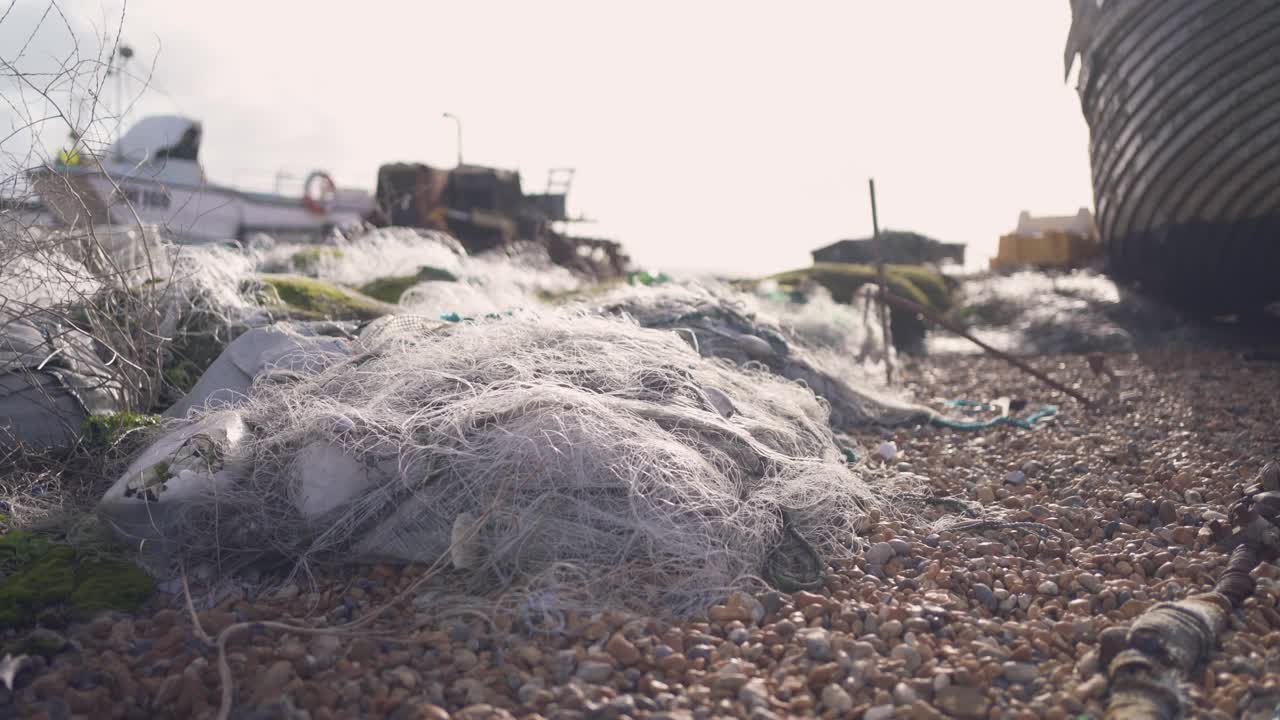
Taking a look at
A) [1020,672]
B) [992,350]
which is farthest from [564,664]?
[992,350]

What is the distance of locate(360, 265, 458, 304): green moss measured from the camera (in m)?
7.81

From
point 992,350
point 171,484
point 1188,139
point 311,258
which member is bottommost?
point 171,484

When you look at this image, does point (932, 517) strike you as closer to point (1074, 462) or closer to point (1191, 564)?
point (1191, 564)

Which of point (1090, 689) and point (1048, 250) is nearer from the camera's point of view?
point (1090, 689)

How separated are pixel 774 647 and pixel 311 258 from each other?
7.91 m

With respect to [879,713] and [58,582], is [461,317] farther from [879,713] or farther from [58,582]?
[879,713]

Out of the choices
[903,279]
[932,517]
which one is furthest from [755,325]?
[903,279]

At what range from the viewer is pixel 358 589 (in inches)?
121

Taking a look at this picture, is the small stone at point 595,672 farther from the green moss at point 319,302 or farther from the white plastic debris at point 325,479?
the green moss at point 319,302

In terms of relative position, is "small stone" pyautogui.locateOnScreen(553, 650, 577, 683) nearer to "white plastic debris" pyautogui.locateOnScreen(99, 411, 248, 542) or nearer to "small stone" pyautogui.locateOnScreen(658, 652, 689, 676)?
"small stone" pyautogui.locateOnScreen(658, 652, 689, 676)

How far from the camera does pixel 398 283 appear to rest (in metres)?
7.96

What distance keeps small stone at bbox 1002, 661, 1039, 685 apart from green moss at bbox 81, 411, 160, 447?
146 inches

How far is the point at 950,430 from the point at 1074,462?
3.87ft

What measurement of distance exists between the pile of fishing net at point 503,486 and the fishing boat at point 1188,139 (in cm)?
735
